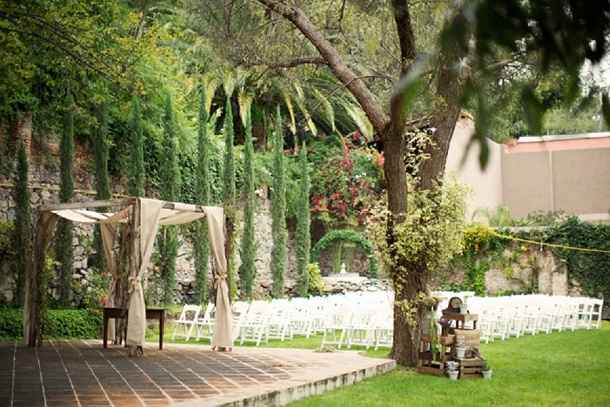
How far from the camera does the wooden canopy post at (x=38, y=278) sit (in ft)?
37.4

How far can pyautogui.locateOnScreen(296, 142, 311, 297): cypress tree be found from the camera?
1994 centimetres

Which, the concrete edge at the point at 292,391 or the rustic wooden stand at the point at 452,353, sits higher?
the rustic wooden stand at the point at 452,353

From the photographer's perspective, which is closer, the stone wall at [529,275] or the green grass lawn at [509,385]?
the green grass lawn at [509,385]

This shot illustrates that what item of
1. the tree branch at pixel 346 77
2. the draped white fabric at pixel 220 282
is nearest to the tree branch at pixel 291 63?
the tree branch at pixel 346 77

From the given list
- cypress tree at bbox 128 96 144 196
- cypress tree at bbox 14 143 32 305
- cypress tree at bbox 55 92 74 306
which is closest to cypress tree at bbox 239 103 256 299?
cypress tree at bbox 128 96 144 196

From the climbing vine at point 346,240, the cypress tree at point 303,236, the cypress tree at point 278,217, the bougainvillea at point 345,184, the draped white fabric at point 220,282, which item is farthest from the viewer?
the bougainvillea at point 345,184

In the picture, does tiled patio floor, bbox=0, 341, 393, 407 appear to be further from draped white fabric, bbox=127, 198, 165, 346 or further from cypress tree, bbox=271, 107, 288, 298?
cypress tree, bbox=271, 107, 288, 298

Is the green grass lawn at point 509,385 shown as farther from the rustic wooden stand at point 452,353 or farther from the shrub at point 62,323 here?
the shrub at point 62,323

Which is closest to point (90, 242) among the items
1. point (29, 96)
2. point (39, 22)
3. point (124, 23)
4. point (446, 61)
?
Result: point (29, 96)

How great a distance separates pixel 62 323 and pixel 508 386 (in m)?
7.44

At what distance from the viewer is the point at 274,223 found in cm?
1958

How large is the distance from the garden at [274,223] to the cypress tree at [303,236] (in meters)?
0.06

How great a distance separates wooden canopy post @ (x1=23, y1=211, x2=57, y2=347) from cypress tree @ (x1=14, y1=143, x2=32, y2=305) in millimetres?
2073

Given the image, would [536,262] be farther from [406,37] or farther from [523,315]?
[406,37]
